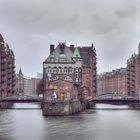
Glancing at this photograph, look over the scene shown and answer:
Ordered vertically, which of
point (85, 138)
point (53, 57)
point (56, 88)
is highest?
point (53, 57)

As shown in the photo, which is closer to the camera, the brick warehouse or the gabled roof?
the brick warehouse

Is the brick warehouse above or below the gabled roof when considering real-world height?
below

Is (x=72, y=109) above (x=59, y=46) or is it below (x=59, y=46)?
below

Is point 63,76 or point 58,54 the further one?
point 63,76

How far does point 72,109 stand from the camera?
149250 millimetres

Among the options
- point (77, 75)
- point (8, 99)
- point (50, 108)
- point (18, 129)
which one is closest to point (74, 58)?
point (77, 75)

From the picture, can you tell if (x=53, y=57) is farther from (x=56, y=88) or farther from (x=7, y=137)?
(x=7, y=137)

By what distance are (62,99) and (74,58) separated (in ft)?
167

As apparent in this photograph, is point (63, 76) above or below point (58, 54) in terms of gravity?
below

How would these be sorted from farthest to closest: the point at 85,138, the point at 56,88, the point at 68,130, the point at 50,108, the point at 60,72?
the point at 60,72
the point at 56,88
the point at 50,108
the point at 68,130
the point at 85,138

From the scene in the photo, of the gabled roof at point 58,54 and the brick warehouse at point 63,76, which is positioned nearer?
the brick warehouse at point 63,76

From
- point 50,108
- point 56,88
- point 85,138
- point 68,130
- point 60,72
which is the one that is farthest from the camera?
point 60,72

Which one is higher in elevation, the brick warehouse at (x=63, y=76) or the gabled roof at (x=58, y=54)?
the gabled roof at (x=58, y=54)

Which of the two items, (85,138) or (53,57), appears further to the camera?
(53,57)
